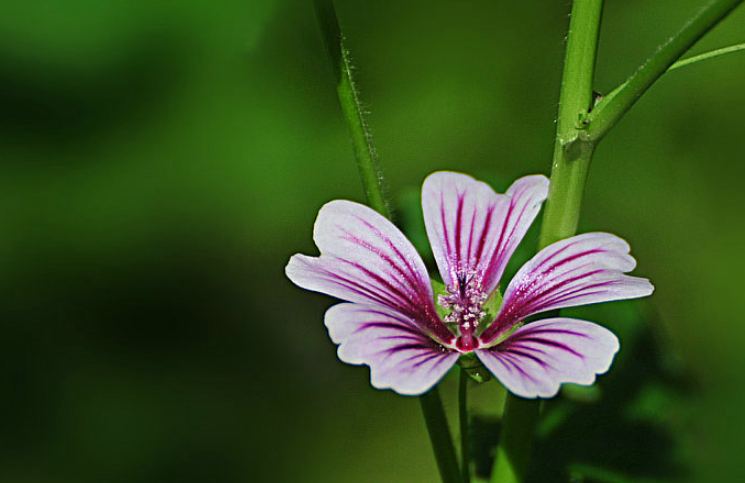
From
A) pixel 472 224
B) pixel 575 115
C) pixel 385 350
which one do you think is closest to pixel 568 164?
pixel 575 115

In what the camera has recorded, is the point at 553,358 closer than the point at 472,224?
Yes

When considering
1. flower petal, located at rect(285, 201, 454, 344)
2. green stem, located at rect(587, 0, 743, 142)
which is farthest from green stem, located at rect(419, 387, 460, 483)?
green stem, located at rect(587, 0, 743, 142)

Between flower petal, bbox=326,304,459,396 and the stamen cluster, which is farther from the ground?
the stamen cluster

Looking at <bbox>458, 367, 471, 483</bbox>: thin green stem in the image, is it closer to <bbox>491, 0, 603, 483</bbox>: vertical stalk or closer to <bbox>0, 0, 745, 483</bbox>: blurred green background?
<bbox>491, 0, 603, 483</bbox>: vertical stalk

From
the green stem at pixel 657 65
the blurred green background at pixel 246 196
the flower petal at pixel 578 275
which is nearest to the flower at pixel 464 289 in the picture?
the flower petal at pixel 578 275

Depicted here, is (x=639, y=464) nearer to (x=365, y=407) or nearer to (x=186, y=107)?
(x=365, y=407)

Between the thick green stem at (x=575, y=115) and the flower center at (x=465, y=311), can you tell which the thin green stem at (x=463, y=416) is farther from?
the thick green stem at (x=575, y=115)

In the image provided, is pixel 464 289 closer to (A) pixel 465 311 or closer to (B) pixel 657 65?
(A) pixel 465 311

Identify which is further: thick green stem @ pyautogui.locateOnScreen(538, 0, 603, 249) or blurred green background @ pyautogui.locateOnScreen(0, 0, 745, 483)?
blurred green background @ pyautogui.locateOnScreen(0, 0, 745, 483)
